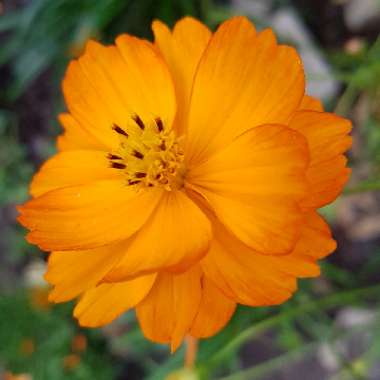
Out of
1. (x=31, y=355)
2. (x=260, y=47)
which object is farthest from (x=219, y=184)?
(x=31, y=355)

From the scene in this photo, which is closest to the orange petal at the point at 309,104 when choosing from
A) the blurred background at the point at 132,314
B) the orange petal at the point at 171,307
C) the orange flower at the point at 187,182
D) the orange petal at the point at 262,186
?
the orange flower at the point at 187,182

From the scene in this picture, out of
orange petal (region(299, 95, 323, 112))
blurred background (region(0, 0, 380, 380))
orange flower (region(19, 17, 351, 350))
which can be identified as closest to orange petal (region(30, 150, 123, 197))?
orange flower (region(19, 17, 351, 350))

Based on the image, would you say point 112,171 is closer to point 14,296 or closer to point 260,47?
point 260,47

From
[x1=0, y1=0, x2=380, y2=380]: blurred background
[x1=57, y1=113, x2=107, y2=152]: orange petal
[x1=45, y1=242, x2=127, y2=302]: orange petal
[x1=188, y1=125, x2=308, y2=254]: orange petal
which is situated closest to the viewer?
[x1=188, y1=125, x2=308, y2=254]: orange petal

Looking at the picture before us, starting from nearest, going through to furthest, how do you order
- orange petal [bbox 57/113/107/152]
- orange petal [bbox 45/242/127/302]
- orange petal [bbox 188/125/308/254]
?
orange petal [bbox 188/125/308/254] < orange petal [bbox 45/242/127/302] < orange petal [bbox 57/113/107/152]

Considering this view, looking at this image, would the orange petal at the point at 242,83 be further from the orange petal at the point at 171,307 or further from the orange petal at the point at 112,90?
the orange petal at the point at 171,307

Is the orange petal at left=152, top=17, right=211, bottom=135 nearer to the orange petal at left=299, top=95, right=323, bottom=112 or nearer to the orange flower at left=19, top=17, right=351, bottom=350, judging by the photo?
the orange flower at left=19, top=17, right=351, bottom=350

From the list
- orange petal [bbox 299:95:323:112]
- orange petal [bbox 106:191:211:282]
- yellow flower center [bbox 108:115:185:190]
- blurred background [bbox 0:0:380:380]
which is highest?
yellow flower center [bbox 108:115:185:190]
